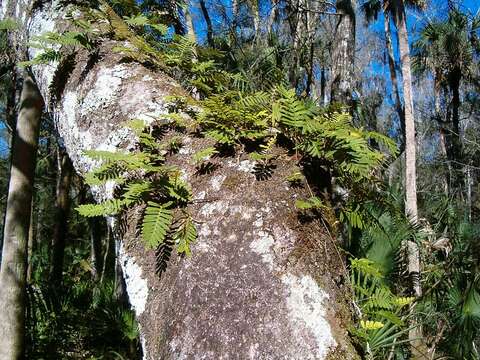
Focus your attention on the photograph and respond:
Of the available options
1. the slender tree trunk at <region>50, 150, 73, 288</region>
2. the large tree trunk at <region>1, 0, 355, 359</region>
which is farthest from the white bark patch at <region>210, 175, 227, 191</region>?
the slender tree trunk at <region>50, 150, 73, 288</region>

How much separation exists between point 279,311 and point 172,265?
12.3 inches

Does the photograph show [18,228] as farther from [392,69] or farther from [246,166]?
[392,69]

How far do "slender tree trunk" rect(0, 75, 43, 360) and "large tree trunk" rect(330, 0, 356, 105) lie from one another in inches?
157

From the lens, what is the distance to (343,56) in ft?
22.3

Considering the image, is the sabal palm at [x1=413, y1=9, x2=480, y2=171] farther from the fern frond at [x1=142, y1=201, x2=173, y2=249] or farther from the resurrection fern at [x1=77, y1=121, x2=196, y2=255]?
the fern frond at [x1=142, y1=201, x2=173, y2=249]

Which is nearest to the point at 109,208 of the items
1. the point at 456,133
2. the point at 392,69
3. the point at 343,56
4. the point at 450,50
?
the point at 343,56

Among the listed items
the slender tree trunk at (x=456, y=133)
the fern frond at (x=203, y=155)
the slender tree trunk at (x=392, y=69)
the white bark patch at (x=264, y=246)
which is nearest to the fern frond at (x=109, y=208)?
the fern frond at (x=203, y=155)

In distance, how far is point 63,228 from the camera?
428 inches

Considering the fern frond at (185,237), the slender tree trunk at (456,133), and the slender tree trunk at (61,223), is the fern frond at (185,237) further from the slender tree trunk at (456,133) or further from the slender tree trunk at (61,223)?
the slender tree trunk at (456,133)

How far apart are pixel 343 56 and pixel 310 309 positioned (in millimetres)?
6280

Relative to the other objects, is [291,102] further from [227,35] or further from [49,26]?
[227,35]

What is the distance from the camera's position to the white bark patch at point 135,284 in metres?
1.20

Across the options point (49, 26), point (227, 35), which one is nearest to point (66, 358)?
point (49, 26)

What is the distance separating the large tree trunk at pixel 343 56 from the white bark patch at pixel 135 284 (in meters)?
5.66
